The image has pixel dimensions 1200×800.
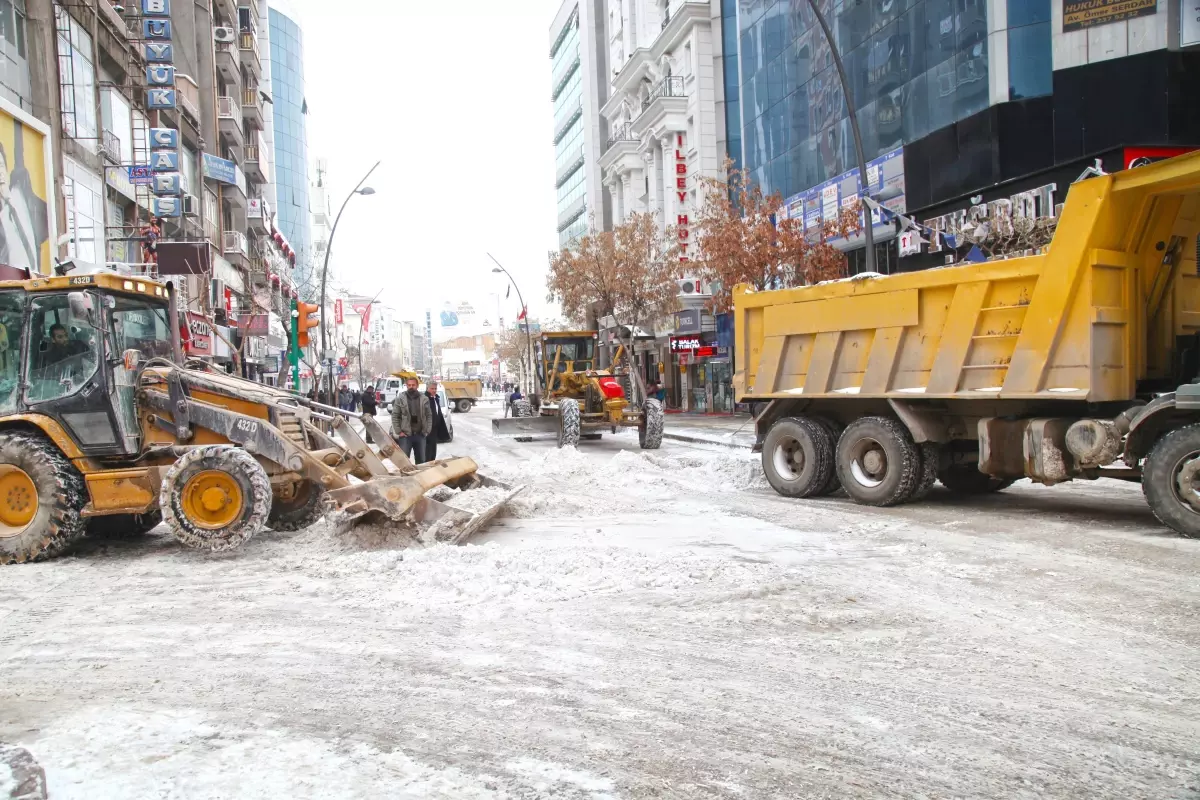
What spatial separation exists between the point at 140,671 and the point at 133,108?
2785 cm

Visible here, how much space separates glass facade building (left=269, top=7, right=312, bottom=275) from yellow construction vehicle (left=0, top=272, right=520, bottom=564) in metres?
88.2

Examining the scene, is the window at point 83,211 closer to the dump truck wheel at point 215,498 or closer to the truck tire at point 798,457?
the dump truck wheel at point 215,498

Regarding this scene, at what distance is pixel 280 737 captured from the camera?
389 cm

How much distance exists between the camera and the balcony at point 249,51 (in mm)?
51750

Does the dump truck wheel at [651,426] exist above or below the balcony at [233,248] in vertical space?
below

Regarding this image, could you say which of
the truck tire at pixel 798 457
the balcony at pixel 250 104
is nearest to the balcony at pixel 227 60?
the balcony at pixel 250 104

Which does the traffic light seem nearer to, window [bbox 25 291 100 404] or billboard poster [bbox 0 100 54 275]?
billboard poster [bbox 0 100 54 275]

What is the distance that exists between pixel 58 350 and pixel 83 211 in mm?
16638

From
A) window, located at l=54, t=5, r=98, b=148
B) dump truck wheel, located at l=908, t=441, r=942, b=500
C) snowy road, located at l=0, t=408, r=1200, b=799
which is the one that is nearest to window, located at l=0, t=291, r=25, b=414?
snowy road, located at l=0, t=408, r=1200, b=799

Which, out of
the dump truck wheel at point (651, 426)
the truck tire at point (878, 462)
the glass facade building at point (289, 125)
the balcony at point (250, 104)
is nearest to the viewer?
Result: the truck tire at point (878, 462)

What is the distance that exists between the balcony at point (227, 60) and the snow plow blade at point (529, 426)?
3408cm

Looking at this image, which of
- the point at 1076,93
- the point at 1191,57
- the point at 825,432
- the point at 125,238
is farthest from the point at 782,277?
the point at 125,238

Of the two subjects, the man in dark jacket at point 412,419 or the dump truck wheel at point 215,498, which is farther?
the man in dark jacket at point 412,419

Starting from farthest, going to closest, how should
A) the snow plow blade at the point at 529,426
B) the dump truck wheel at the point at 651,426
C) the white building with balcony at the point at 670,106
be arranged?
1. the white building with balcony at the point at 670,106
2. the snow plow blade at the point at 529,426
3. the dump truck wheel at the point at 651,426
